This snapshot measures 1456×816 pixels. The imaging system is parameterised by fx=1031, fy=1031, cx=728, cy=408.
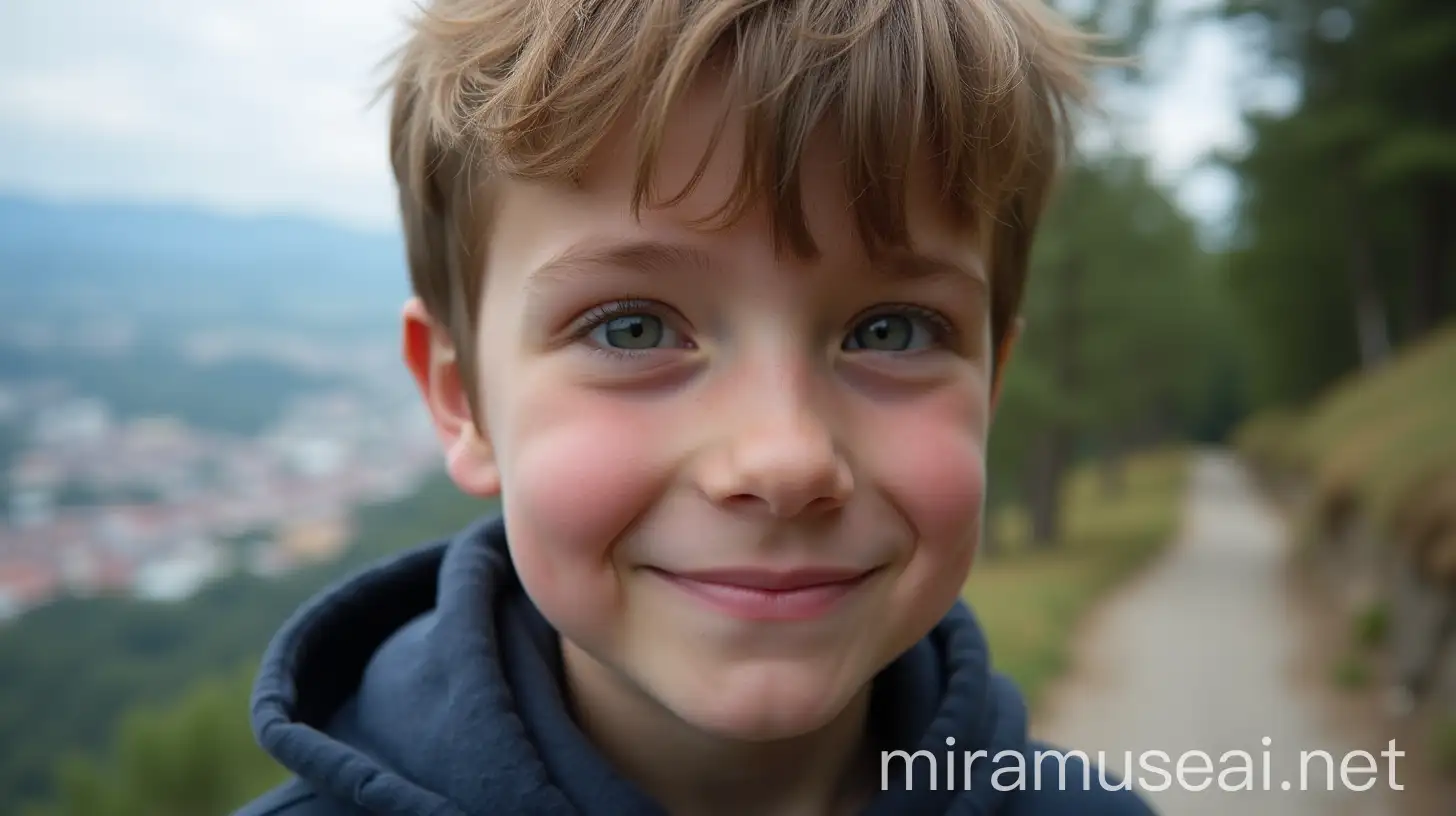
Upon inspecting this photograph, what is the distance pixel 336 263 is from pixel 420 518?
2040 mm

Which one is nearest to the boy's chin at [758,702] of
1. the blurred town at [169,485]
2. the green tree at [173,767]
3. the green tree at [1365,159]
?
the blurred town at [169,485]

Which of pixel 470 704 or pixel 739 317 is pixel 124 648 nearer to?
pixel 470 704

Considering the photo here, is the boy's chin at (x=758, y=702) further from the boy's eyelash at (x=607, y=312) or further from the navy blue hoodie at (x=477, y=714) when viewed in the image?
the boy's eyelash at (x=607, y=312)

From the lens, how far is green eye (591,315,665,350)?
1072 mm

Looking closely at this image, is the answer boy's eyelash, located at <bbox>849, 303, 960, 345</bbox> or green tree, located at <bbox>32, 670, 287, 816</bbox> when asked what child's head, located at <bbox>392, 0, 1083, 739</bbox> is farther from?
green tree, located at <bbox>32, 670, 287, 816</bbox>

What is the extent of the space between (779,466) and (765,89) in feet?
1.19

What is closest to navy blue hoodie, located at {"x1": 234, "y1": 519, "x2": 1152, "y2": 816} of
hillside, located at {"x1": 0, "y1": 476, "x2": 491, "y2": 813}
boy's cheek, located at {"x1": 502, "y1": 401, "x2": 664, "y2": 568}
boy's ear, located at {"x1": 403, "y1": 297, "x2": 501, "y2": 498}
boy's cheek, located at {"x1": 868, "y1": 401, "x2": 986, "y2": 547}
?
boy's ear, located at {"x1": 403, "y1": 297, "x2": 501, "y2": 498}

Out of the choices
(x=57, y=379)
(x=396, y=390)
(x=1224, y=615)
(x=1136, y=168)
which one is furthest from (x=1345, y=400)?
(x=57, y=379)

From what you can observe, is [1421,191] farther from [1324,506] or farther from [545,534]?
[545,534]

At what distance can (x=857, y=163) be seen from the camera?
102 centimetres

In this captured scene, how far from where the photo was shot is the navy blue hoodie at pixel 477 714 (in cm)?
114

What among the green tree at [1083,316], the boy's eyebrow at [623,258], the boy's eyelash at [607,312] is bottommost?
the boy's eyelash at [607,312]

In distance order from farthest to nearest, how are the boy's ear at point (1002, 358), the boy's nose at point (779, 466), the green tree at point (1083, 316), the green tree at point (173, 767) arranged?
the green tree at point (1083, 316) → the green tree at point (173, 767) → the boy's ear at point (1002, 358) → the boy's nose at point (779, 466)

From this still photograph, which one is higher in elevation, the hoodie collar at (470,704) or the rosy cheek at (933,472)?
the rosy cheek at (933,472)
